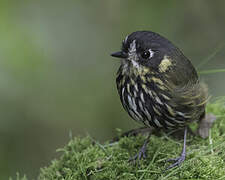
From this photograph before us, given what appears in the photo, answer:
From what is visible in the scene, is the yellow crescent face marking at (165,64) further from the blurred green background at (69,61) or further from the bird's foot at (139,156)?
the blurred green background at (69,61)

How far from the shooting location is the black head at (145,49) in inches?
140

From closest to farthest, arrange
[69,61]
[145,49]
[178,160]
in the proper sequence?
[178,160] < [145,49] < [69,61]

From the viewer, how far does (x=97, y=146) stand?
383 centimetres

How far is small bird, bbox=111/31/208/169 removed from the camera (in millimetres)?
3584

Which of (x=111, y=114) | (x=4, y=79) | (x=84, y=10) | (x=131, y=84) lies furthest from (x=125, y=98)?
(x=84, y=10)

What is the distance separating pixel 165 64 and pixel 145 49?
0.83 ft

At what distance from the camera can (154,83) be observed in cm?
357

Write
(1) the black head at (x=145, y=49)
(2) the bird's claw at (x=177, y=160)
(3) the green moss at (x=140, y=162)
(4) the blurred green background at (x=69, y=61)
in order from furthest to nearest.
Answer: (4) the blurred green background at (x=69, y=61) → (1) the black head at (x=145, y=49) → (2) the bird's claw at (x=177, y=160) → (3) the green moss at (x=140, y=162)

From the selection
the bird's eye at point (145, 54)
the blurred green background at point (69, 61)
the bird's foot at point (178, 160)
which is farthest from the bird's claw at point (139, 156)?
the blurred green background at point (69, 61)

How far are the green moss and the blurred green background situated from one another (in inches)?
97.0

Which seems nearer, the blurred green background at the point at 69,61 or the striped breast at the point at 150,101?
the striped breast at the point at 150,101

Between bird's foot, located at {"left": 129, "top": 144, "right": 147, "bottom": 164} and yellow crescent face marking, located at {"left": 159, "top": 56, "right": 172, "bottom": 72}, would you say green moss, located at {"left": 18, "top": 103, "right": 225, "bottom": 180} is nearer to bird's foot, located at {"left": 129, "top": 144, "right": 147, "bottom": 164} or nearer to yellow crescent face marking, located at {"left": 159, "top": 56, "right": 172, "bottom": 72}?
bird's foot, located at {"left": 129, "top": 144, "right": 147, "bottom": 164}

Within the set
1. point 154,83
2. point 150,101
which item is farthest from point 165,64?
point 150,101

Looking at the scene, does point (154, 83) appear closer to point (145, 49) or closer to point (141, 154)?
point (145, 49)
